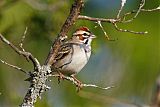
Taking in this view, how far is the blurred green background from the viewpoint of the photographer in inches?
237

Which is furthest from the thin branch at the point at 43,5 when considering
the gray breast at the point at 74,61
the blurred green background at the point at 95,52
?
the gray breast at the point at 74,61

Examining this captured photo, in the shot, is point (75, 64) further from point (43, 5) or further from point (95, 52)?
point (43, 5)

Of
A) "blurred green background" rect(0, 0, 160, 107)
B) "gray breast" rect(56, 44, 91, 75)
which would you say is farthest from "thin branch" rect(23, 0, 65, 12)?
"gray breast" rect(56, 44, 91, 75)

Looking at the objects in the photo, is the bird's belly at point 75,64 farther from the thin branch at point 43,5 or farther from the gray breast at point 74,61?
the thin branch at point 43,5

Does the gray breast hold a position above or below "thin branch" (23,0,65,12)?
below

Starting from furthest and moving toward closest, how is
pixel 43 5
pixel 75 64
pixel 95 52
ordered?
pixel 43 5 < pixel 95 52 < pixel 75 64

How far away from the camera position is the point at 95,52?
6.18 m

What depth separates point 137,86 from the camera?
598 cm

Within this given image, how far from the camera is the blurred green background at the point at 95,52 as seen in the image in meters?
6.02

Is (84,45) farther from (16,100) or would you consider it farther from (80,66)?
(16,100)

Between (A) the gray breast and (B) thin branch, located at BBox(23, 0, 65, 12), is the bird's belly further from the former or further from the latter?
(B) thin branch, located at BBox(23, 0, 65, 12)

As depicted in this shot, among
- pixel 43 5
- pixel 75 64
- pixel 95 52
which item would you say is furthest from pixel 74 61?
pixel 43 5

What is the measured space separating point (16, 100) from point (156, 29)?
1.59m

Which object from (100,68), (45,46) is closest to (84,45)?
(100,68)
